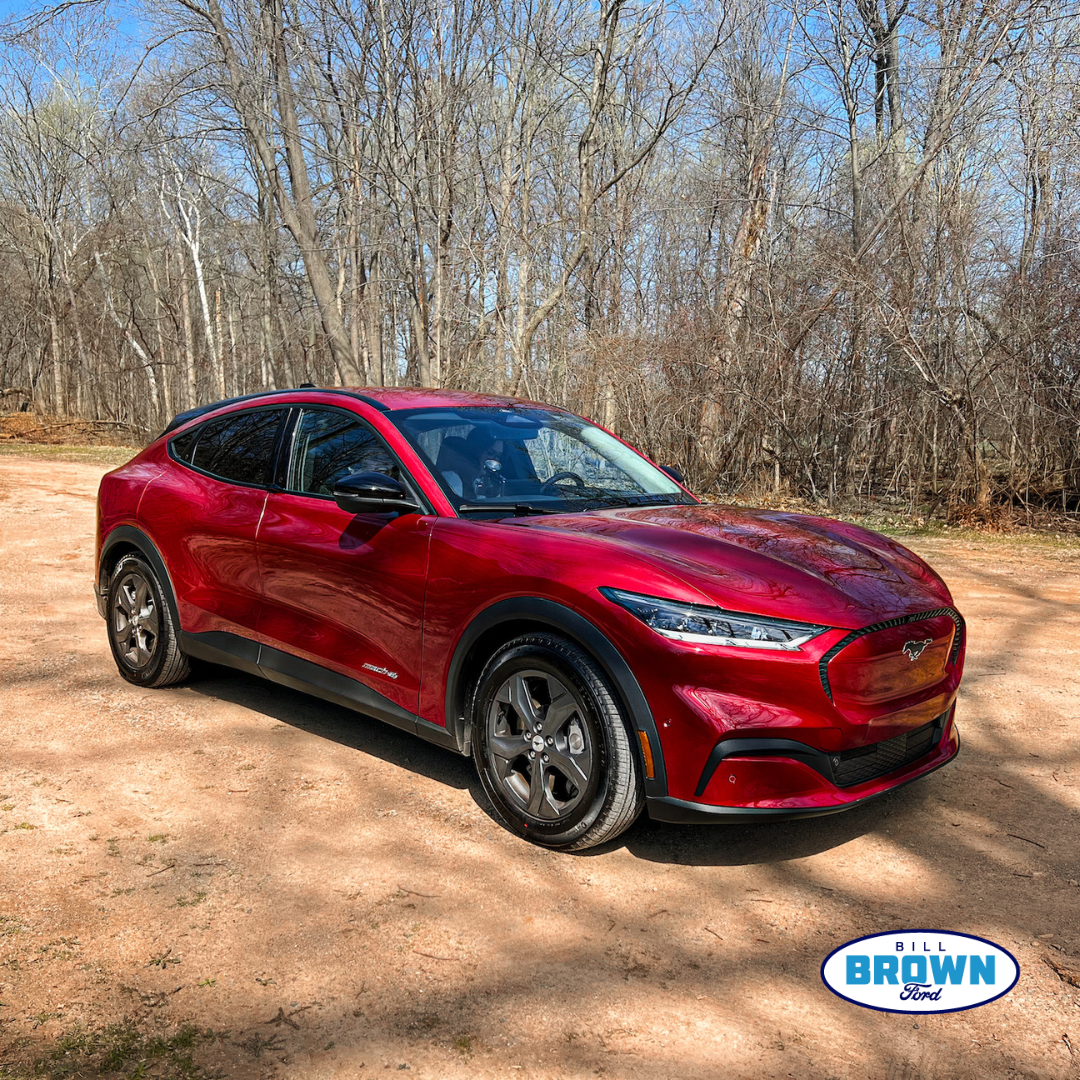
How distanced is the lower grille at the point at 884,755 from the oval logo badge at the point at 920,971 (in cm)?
48

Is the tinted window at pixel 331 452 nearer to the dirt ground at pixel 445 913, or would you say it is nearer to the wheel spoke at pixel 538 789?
the dirt ground at pixel 445 913

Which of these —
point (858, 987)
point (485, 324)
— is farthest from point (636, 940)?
point (485, 324)

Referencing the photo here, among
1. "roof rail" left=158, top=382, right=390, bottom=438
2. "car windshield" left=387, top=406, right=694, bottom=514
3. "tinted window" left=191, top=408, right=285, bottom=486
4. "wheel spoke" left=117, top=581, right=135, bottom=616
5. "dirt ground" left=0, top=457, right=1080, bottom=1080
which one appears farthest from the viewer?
"wheel spoke" left=117, top=581, right=135, bottom=616

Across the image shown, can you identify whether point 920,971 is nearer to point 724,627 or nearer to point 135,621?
point 724,627

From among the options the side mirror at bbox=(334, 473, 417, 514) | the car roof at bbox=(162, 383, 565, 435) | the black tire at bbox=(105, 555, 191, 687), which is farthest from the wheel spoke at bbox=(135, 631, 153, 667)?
the side mirror at bbox=(334, 473, 417, 514)

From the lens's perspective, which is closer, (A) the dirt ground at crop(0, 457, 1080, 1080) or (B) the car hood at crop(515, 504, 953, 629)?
(A) the dirt ground at crop(0, 457, 1080, 1080)

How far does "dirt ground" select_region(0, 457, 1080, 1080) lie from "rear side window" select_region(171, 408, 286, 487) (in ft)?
4.07

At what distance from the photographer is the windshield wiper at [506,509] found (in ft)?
12.6

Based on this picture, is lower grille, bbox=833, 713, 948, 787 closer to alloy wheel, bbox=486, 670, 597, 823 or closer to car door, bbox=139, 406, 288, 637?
alloy wheel, bbox=486, 670, 597, 823

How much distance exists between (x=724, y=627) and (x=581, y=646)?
0.50 meters

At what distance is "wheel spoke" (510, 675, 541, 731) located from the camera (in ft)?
11.2

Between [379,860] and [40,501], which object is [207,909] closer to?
[379,860]

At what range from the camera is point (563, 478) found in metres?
4.33

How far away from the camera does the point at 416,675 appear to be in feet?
12.4
